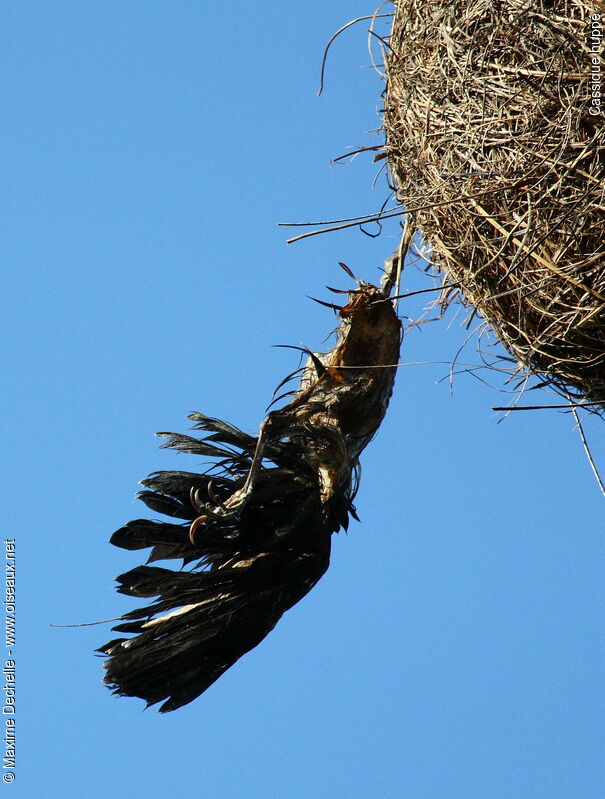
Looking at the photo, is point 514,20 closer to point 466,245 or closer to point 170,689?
point 466,245

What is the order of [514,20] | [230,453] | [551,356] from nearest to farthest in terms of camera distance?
[514,20], [551,356], [230,453]

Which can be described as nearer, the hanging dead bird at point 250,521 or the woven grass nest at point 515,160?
the woven grass nest at point 515,160

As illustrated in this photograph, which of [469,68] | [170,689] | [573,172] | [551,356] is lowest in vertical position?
[170,689]

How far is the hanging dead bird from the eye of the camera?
2.07 metres

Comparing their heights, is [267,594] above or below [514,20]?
below

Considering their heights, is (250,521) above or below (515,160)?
below

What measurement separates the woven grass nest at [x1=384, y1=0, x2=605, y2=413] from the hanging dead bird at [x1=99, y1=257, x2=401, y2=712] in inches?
8.5

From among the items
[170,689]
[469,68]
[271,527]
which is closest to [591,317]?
[469,68]

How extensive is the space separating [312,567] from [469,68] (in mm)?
756

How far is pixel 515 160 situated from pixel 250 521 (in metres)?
0.64

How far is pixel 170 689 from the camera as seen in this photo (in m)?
2.07

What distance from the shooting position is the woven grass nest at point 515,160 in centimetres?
184

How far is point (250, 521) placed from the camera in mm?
2121

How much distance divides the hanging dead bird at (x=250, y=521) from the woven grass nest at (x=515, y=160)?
216 mm
